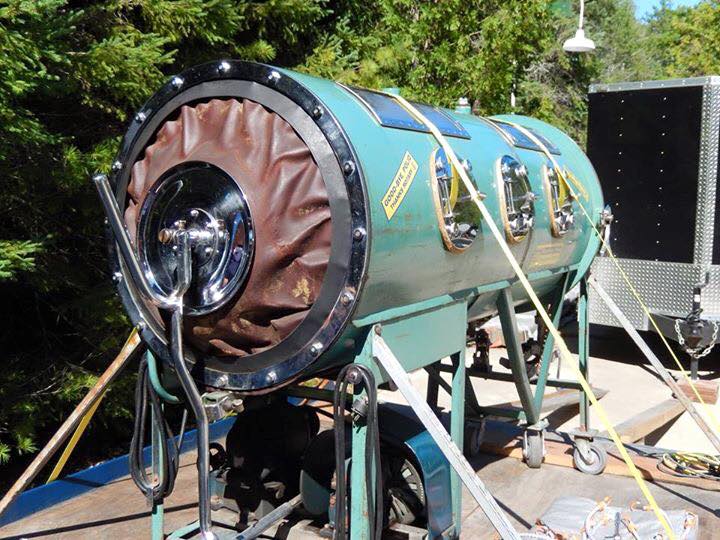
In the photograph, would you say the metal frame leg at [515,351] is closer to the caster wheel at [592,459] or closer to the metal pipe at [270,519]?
the caster wheel at [592,459]

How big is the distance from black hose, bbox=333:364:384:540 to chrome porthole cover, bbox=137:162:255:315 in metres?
0.50

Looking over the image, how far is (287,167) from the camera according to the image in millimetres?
2840

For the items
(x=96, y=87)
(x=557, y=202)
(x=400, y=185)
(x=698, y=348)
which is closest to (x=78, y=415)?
(x=400, y=185)

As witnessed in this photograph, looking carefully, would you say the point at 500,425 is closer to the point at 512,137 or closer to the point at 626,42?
the point at 512,137

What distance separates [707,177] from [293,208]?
6771mm

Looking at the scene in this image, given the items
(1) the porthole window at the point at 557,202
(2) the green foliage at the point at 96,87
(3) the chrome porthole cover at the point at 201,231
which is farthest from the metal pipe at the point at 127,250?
(1) the porthole window at the point at 557,202

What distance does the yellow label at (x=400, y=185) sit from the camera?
9.52ft

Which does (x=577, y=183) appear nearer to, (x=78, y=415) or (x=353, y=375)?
(x=353, y=375)

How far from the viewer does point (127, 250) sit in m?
2.78

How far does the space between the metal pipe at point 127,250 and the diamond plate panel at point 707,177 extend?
22.5 ft

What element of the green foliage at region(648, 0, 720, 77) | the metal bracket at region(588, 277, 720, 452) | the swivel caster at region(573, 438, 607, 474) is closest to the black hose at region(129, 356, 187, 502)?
the swivel caster at region(573, 438, 607, 474)

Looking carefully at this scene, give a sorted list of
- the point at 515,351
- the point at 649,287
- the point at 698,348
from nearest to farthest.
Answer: the point at 515,351, the point at 698,348, the point at 649,287

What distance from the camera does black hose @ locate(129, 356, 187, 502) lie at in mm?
3234

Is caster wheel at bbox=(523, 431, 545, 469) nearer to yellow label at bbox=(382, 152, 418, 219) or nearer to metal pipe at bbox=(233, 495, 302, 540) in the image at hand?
metal pipe at bbox=(233, 495, 302, 540)
